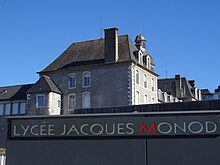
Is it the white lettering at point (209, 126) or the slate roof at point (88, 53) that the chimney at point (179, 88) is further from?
the white lettering at point (209, 126)

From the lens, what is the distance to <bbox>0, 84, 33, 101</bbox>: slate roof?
169 feet

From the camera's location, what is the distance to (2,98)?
52.9 m

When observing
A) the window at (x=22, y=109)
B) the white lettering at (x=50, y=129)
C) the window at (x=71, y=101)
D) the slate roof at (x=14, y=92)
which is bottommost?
the white lettering at (x=50, y=129)

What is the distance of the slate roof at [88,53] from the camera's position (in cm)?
4588

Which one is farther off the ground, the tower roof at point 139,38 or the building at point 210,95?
the tower roof at point 139,38

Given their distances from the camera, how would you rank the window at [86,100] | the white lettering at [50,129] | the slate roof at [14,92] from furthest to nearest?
1. the slate roof at [14,92]
2. the window at [86,100]
3. the white lettering at [50,129]

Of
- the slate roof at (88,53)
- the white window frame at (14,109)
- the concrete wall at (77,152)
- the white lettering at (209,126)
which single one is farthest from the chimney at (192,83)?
the concrete wall at (77,152)

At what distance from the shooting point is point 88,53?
49.1m

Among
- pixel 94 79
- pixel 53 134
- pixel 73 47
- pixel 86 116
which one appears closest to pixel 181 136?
pixel 86 116

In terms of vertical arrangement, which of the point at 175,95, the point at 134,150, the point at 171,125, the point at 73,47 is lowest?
the point at 134,150

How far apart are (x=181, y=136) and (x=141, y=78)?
3876 centimetres

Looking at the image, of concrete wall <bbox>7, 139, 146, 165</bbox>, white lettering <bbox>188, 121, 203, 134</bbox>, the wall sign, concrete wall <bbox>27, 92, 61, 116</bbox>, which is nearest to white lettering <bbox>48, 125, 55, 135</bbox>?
the wall sign

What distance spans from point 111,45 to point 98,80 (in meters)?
4.69

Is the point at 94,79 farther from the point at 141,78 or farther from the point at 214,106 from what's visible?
the point at 214,106
